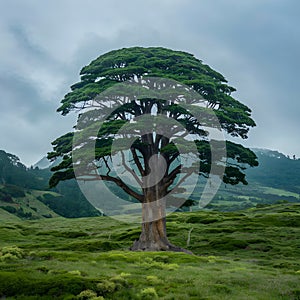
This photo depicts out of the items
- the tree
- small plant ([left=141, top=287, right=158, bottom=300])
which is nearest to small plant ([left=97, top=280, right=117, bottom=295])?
small plant ([left=141, top=287, right=158, bottom=300])

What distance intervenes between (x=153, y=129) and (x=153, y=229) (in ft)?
33.6

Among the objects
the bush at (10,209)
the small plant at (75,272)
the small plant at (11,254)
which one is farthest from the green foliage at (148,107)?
the bush at (10,209)

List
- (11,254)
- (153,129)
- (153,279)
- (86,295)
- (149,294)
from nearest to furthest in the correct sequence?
1. (86,295)
2. (149,294)
3. (153,279)
4. (11,254)
5. (153,129)

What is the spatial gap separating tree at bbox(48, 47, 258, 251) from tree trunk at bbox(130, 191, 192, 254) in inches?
3.9

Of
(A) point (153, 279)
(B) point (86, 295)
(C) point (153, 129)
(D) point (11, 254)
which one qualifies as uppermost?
(C) point (153, 129)

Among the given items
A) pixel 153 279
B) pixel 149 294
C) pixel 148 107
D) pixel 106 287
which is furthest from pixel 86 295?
pixel 148 107

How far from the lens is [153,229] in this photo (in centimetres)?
3866

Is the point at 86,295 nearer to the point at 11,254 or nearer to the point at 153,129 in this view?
the point at 11,254

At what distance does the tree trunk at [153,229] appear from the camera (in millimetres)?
38094

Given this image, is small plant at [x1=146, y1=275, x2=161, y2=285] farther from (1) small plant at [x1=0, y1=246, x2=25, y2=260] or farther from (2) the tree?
(2) the tree

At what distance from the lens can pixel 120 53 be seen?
1766 inches

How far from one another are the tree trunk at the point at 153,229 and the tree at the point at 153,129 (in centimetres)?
10

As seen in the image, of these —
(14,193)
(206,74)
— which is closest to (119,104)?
(206,74)

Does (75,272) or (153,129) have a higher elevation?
(153,129)
